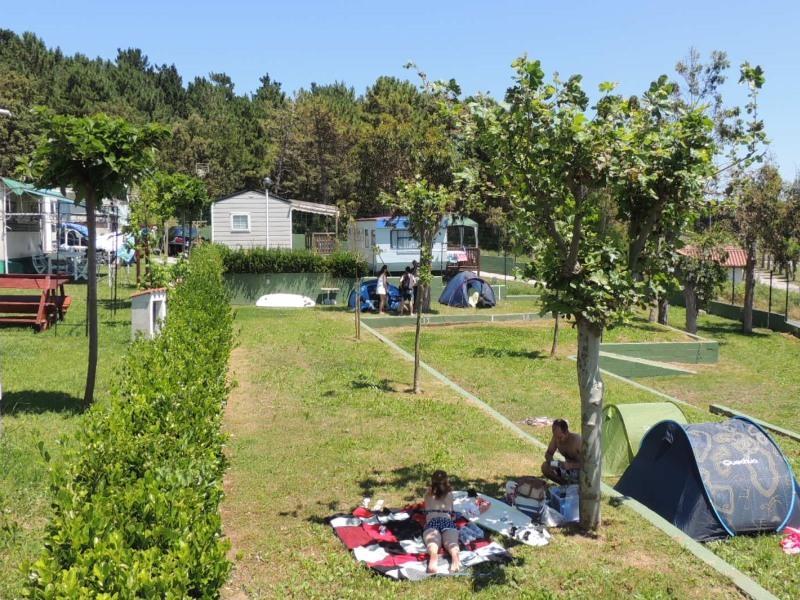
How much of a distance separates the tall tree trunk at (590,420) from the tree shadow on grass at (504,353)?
400 inches

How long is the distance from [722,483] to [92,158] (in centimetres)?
755

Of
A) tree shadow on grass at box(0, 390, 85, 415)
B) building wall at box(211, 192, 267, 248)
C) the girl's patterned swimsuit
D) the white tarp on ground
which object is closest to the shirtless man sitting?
the girl's patterned swimsuit

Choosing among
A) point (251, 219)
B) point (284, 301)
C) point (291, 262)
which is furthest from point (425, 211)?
point (251, 219)

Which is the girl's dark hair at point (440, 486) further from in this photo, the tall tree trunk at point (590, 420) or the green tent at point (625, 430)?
the green tent at point (625, 430)

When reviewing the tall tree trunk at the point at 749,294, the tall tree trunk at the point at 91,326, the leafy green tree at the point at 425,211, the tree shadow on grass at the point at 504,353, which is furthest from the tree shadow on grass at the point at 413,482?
the tall tree trunk at the point at 749,294

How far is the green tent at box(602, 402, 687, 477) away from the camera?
893cm

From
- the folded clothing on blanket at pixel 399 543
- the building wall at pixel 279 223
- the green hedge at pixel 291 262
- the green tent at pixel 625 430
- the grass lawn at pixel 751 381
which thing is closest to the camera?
the folded clothing on blanket at pixel 399 543

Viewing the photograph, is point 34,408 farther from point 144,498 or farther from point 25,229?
Result: point 25,229

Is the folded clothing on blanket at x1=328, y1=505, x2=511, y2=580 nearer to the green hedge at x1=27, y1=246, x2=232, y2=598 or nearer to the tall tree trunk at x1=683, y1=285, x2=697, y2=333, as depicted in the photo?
the green hedge at x1=27, y1=246, x2=232, y2=598

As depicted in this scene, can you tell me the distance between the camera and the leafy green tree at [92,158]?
831cm

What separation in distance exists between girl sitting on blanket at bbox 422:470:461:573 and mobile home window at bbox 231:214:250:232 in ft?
89.9

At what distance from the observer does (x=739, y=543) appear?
22.0ft

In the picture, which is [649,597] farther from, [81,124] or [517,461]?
[81,124]

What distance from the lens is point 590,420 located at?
20.4ft
